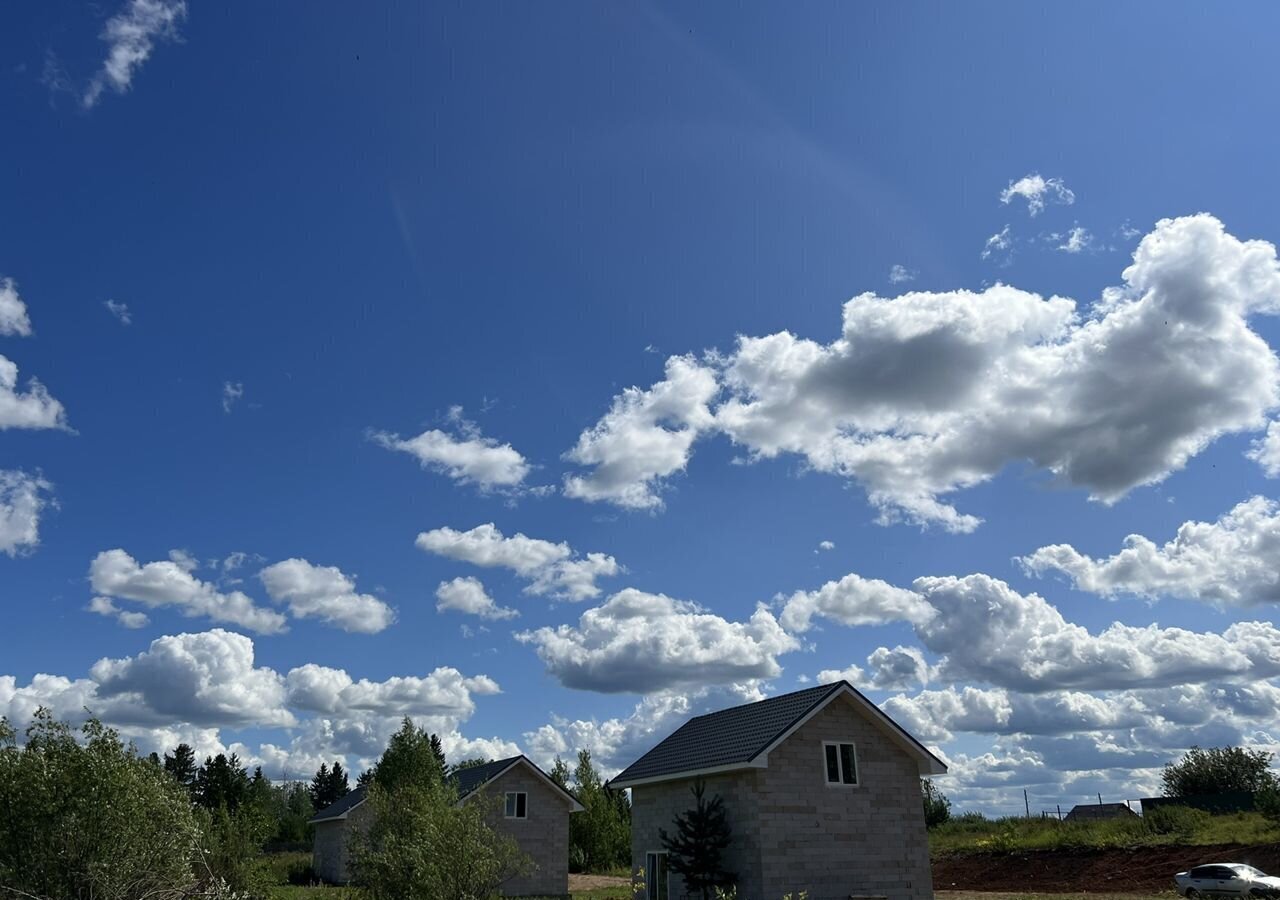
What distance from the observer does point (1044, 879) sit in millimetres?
38031

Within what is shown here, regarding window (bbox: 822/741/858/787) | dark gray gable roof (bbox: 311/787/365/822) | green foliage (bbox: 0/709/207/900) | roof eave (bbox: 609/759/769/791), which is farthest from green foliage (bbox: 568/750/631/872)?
green foliage (bbox: 0/709/207/900)

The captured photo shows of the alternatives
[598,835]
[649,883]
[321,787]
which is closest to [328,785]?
[321,787]

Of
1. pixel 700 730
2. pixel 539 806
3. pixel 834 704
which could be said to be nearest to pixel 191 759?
pixel 539 806

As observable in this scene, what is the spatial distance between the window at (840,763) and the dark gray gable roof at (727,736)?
1402 mm

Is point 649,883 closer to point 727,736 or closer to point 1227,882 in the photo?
point 727,736

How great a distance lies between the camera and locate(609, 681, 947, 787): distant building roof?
83.0 ft

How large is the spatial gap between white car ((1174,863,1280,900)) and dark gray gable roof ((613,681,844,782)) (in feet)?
43.8

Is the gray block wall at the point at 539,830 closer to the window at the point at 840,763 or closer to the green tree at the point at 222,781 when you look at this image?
the window at the point at 840,763

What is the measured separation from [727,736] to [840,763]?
3.41 meters

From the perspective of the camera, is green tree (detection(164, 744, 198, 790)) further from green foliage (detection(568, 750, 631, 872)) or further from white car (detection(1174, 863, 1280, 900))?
white car (detection(1174, 863, 1280, 900))

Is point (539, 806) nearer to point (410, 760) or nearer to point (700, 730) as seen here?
point (410, 760)

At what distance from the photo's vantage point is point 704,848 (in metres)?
25.3

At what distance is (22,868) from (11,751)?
1703 mm

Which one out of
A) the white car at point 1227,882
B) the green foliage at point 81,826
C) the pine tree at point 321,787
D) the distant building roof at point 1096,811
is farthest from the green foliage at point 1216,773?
the pine tree at point 321,787
